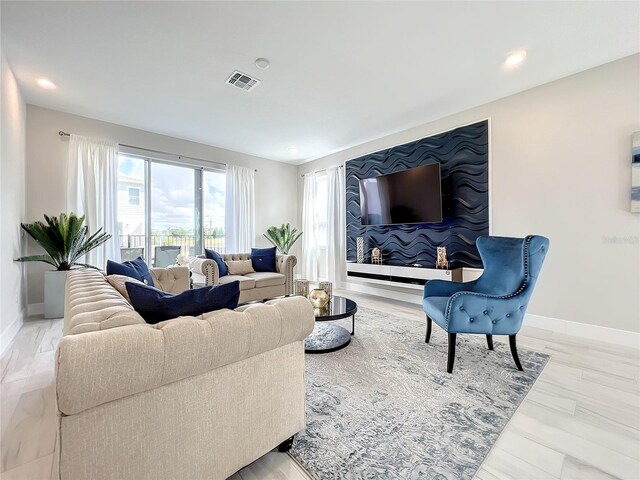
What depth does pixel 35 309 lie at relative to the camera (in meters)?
3.52

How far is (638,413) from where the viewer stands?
164 centimetres

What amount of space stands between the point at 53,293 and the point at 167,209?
1.91 m

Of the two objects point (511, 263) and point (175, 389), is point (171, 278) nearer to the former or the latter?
point (175, 389)

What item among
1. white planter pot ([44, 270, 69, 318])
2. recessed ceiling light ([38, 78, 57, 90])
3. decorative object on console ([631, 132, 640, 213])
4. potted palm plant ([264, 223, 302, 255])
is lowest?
white planter pot ([44, 270, 69, 318])

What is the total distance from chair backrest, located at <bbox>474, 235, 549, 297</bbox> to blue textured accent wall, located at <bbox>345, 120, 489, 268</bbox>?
110 cm

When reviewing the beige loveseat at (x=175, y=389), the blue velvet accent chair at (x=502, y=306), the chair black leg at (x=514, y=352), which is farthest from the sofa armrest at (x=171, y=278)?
the chair black leg at (x=514, y=352)

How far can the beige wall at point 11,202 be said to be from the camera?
2.53m

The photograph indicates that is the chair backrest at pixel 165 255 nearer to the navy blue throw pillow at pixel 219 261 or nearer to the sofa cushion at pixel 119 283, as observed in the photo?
the navy blue throw pillow at pixel 219 261

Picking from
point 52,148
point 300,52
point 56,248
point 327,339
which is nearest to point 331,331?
point 327,339

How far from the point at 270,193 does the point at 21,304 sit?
4093 millimetres

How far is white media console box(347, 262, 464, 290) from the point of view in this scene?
141 inches

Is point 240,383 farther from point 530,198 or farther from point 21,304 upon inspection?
point 21,304

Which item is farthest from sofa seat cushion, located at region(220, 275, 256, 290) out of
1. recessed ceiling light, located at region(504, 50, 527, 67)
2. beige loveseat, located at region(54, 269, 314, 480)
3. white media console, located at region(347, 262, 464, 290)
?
recessed ceiling light, located at region(504, 50, 527, 67)

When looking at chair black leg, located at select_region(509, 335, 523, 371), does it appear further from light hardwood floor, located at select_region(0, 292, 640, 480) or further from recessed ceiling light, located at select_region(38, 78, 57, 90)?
recessed ceiling light, located at select_region(38, 78, 57, 90)
